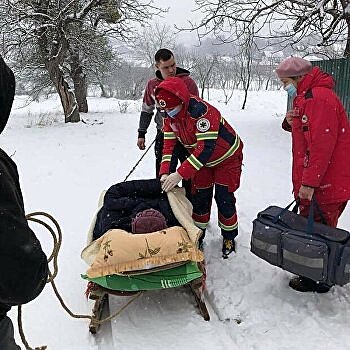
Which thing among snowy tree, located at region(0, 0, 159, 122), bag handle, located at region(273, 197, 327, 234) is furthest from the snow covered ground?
snowy tree, located at region(0, 0, 159, 122)

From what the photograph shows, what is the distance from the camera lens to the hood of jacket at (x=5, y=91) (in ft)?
4.49

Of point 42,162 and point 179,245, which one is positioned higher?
point 179,245

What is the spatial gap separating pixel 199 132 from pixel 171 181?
450 mm

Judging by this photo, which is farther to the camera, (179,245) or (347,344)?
(179,245)

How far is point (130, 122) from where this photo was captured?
52.2 feet

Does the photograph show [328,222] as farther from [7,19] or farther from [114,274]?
[7,19]

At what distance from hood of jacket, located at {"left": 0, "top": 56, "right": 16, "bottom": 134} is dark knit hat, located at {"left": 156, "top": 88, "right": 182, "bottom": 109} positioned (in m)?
2.05

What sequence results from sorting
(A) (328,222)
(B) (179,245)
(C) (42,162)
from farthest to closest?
(C) (42,162)
(A) (328,222)
(B) (179,245)

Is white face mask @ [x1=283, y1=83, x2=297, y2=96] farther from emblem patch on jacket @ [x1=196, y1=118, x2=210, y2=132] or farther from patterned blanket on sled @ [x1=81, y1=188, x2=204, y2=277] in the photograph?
patterned blanket on sled @ [x1=81, y1=188, x2=204, y2=277]

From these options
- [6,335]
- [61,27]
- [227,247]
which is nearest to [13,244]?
[6,335]

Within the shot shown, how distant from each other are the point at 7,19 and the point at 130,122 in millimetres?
5100

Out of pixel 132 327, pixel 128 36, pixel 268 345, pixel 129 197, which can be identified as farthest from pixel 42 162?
pixel 128 36

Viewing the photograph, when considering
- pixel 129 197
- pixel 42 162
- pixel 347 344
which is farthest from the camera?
pixel 42 162

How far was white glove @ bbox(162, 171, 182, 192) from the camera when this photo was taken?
3543mm
